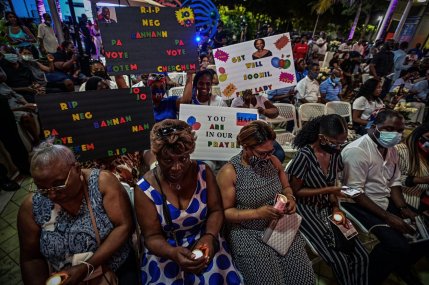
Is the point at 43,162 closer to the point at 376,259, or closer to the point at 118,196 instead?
the point at 118,196

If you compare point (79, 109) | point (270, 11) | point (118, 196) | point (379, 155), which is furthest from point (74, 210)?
point (270, 11)

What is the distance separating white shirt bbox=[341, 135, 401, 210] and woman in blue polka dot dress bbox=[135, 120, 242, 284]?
1710mm

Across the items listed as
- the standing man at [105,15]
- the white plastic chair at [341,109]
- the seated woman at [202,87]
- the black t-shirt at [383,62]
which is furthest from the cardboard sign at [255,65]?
the black t-shirt at [383,62]

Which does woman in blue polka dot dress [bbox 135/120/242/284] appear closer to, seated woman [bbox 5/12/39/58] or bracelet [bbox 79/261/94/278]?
bracelet [bbox 79/261/94/278]

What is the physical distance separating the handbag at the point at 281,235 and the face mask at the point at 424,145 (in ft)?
7.48

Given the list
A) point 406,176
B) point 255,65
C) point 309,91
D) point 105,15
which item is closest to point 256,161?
point 255,65

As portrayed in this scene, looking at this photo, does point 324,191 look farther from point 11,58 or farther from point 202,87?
point 11,58

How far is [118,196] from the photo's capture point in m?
1.85

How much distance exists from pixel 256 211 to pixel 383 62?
10.7 m

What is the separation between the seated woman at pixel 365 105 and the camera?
4.83 metres

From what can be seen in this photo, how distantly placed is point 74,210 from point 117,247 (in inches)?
17.2

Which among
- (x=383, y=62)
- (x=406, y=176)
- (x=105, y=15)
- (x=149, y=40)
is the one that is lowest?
(x=406, y=176)

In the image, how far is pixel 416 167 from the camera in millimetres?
2986

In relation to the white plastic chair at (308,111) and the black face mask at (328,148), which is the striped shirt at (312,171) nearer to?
the black face mask at (328,148)
